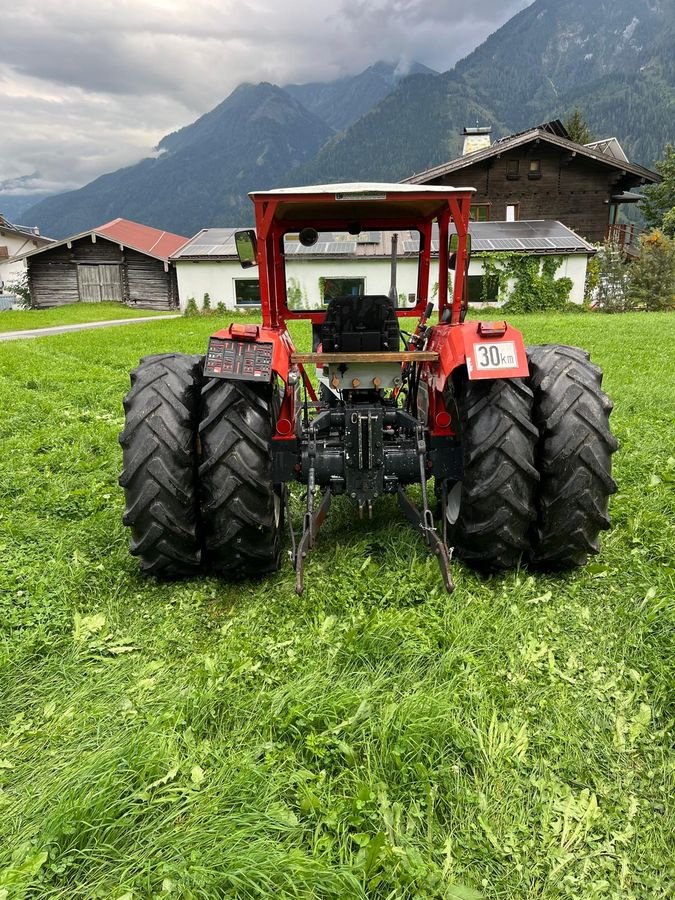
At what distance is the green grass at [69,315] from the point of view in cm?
2130

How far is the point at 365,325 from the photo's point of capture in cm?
401

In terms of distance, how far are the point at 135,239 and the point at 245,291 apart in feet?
40.9

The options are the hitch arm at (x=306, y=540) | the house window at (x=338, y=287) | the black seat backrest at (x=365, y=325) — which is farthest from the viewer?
the house window at (x=338, y=287)

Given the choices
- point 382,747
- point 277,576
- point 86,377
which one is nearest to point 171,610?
point 277,576

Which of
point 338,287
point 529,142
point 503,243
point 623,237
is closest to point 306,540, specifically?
point 338,287

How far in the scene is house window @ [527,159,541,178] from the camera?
2700 centimetres

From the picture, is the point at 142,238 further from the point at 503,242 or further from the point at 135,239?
the point at 503,242

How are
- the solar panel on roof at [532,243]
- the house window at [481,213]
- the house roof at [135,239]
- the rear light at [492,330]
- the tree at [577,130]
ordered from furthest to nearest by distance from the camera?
1. the tree at [577,130]
2. the house roof at [135,239]
3. the house window at [481,213]
4. the solar panel on roof at [532,243]
5. the rear light at [492,330]

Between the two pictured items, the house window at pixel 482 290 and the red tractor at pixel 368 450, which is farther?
the house window at pixel 482 290

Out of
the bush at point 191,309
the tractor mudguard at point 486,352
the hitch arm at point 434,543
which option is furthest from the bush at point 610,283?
the hitch arm at point 434,543

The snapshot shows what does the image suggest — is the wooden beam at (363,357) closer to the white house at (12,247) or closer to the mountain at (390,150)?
the white house at (12,247)

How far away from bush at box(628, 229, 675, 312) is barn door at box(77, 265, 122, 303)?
23305mm

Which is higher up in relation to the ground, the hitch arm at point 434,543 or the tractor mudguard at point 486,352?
the tractor mudguard at point 486,352

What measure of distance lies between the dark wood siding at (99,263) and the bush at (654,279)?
2063 cm
